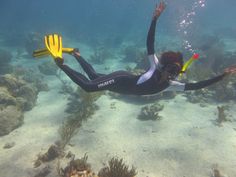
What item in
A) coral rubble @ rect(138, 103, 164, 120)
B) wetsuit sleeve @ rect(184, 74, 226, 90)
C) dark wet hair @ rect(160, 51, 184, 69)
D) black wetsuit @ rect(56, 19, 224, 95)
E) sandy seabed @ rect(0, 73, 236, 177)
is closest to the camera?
dark wet hair @ rect(160, 51, 184, 69)

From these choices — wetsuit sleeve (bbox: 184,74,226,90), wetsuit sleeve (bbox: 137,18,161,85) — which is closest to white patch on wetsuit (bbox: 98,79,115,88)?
wetsuit sleeve (bbox: 137,18,161,85)

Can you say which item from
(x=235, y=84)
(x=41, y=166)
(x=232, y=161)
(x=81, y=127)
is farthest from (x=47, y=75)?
(x=232, y=161)

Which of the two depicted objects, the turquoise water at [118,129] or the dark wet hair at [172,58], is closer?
the dark wet hair at [172,58]

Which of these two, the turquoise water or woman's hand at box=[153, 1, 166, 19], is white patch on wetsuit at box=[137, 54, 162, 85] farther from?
the turquoise water

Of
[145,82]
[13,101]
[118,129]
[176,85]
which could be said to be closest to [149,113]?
[118,129]

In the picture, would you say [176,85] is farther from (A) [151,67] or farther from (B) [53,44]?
(B) [53,44]

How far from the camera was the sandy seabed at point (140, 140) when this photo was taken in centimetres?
737

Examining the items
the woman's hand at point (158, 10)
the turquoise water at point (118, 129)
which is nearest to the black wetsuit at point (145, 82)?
the woman's hand at point (158, 10)

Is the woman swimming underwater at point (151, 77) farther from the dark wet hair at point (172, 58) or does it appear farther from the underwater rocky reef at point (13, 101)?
the underwater rocky reef at point (13, 101)

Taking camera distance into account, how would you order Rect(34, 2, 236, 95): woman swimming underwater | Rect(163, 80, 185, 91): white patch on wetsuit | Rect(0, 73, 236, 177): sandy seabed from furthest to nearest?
Result: Rect(0, 73, 236, 177): sandy seabed, Rect(163, 80, 185, 91): white patch on wetsuit, Rect(34, 2, 236, 95): woman swimming underwater

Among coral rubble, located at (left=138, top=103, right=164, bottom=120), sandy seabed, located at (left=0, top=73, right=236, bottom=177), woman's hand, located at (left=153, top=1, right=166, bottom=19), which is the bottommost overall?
sandy seabed, located at (left=0, top=73, right=236, bottom=177)

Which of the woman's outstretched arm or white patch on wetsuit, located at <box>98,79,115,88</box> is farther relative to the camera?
white patch on wetsuit, located at <box>98,79,115,88</box>

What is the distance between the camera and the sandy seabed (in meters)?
7.37

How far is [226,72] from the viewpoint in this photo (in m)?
5.76
